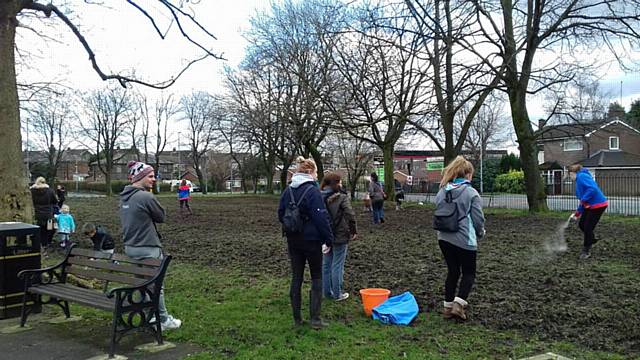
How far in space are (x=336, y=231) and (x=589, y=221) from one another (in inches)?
215

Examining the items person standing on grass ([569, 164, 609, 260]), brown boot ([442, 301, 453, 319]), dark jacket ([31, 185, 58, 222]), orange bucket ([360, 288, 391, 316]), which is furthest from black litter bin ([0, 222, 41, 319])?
person standing on grass ([569, 164, 609, 260])

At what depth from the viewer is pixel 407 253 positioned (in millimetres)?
10992

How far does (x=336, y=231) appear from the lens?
23.3 ft

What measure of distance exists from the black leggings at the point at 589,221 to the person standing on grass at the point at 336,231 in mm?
5160

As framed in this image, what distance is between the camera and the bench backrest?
5422 millimetres

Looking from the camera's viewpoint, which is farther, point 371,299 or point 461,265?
point 371,299

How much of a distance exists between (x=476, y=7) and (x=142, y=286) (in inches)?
550

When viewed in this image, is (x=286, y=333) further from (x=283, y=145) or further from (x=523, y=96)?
(x=283, y=145)

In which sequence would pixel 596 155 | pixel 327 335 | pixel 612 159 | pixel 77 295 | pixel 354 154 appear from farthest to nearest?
1. pixel 354 154
2. pixel 596 155
3. pixel 612 159
4. pixel 77 295
5. pixel 327 335

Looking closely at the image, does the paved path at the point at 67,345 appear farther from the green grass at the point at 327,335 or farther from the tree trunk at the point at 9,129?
the tree trunk at the point at 9,129

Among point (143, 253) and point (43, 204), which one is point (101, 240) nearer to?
point (43, 204)

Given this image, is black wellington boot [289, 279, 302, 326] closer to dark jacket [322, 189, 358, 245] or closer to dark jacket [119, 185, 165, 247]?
dark jacket [322, 189, 358, 245]

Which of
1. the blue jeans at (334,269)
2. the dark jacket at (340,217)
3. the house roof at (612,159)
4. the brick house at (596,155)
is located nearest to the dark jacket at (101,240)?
the blue jeans at (334,269)

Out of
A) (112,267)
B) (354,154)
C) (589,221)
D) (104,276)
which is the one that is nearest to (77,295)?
(104,276)
